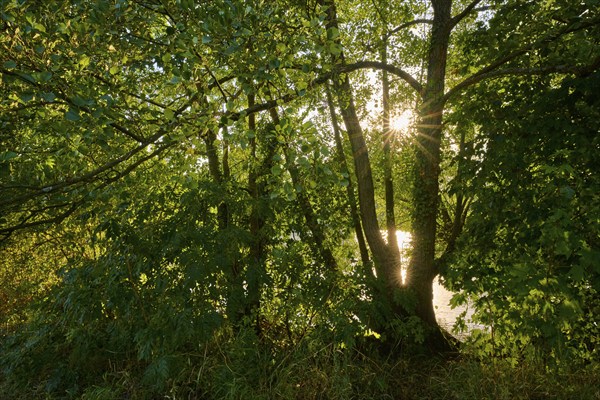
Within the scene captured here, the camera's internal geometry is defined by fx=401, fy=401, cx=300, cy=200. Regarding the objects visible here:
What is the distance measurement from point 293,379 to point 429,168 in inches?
143

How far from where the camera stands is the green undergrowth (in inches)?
166

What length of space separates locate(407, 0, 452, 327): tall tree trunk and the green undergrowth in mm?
1608

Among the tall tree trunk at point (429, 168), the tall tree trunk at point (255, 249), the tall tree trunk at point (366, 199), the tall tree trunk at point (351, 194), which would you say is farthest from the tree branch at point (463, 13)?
the tall tree trunk at point (255, 249)

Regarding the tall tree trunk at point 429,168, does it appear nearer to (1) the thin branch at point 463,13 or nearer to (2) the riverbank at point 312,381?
(1) the thin branch at point 463,13

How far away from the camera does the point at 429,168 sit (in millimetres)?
6102

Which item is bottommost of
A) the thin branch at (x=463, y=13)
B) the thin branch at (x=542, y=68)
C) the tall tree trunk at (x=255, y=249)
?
the tall tree trunk at (x=255, y=249)

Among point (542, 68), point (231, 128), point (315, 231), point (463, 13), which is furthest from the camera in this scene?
point (315, 231)

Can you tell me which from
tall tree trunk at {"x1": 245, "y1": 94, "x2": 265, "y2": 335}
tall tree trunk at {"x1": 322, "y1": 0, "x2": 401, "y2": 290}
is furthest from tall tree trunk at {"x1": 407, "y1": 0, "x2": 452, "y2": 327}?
tall tree trunk at {"x1": 245, "y1": 94, "x2": 265, "y2": 335}

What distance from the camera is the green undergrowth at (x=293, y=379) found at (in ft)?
13.8

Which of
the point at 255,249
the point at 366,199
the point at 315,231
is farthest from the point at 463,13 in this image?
the point at 255,249

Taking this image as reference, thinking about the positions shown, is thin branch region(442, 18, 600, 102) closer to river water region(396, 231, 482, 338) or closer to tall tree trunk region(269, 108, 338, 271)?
tall tree trunk region(269, 108, 338, 271)

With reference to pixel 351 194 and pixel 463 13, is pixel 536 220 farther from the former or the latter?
pixel 463 13

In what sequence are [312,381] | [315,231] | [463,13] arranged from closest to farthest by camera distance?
[312,381]
[463,13]
[315,231]

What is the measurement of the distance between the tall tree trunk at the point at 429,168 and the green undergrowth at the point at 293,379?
1.61 m
